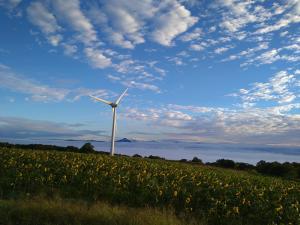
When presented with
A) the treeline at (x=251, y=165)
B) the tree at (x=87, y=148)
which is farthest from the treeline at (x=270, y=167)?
the tree at (x=87, y=148)

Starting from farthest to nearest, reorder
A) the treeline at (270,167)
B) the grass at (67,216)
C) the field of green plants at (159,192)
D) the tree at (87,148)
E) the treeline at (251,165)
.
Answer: the tree at (87,148)
the treeline at (251,165)
the treeline at (270,167)
the field of green plants at (159,192)
the grass at (67,216)

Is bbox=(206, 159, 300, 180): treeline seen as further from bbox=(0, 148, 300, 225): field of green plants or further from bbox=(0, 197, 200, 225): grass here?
bbox=(0, 197, 200, 225): grass

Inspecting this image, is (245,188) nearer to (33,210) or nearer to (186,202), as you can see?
(186,202)

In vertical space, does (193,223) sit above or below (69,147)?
below

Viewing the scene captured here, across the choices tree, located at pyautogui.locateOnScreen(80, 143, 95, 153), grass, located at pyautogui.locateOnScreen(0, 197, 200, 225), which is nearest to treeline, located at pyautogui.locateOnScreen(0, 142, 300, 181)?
tree, located at pyautogui.locateOnScreen(80, 143, 95, 153)

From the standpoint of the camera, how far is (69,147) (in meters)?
45.0

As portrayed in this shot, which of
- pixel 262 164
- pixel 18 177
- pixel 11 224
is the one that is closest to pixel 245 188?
pixel 18 177

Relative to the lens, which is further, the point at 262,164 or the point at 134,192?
the point at 262,164

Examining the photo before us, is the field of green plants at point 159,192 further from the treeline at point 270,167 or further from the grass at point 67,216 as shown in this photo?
the treeline at point 270,167

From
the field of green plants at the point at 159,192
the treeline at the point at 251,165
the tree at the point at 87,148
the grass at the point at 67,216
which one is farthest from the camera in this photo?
the tree at the point at 87,148

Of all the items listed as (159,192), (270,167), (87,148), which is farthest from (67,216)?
(270,167)

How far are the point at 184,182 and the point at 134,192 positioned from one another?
13.3 feet

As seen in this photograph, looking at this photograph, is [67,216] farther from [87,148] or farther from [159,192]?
[87,148]

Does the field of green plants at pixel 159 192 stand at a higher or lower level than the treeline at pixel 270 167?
lower
